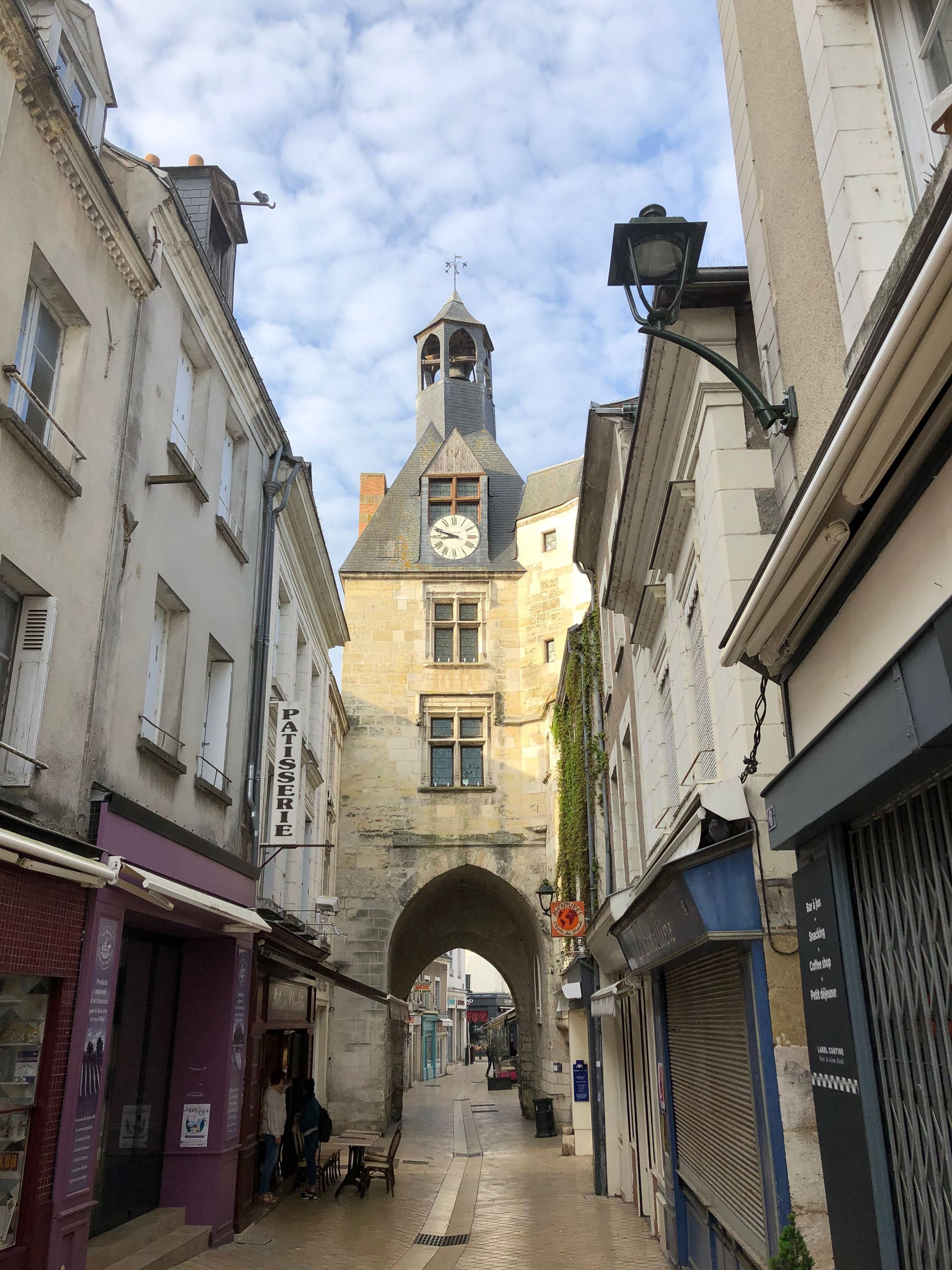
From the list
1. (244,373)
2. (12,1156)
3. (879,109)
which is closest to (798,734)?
(879,109)

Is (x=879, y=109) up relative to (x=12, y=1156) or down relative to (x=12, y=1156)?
up

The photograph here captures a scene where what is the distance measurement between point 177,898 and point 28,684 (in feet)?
5.53

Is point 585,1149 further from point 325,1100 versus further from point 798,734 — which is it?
point 798,734

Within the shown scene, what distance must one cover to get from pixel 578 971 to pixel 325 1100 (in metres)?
6.17

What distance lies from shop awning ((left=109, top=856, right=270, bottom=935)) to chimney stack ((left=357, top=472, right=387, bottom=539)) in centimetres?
1882

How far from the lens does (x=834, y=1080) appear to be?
3.85 m

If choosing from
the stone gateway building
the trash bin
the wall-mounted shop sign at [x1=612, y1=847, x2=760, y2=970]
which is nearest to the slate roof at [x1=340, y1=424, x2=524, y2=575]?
the stone gateway building

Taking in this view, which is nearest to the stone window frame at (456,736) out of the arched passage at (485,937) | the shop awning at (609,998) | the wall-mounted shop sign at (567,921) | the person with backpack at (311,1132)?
the arched passage at (485,937)

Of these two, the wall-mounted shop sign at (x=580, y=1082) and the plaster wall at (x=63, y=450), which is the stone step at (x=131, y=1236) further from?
the wall-mounted shop sign at (x=580, y=1082)

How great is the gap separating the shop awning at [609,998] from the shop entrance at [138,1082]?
160 inches

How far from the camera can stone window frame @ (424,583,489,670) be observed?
2302 cm

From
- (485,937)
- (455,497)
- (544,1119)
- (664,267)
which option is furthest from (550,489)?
(664,267)

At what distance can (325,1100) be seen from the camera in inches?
708

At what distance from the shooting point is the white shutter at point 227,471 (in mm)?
10281
